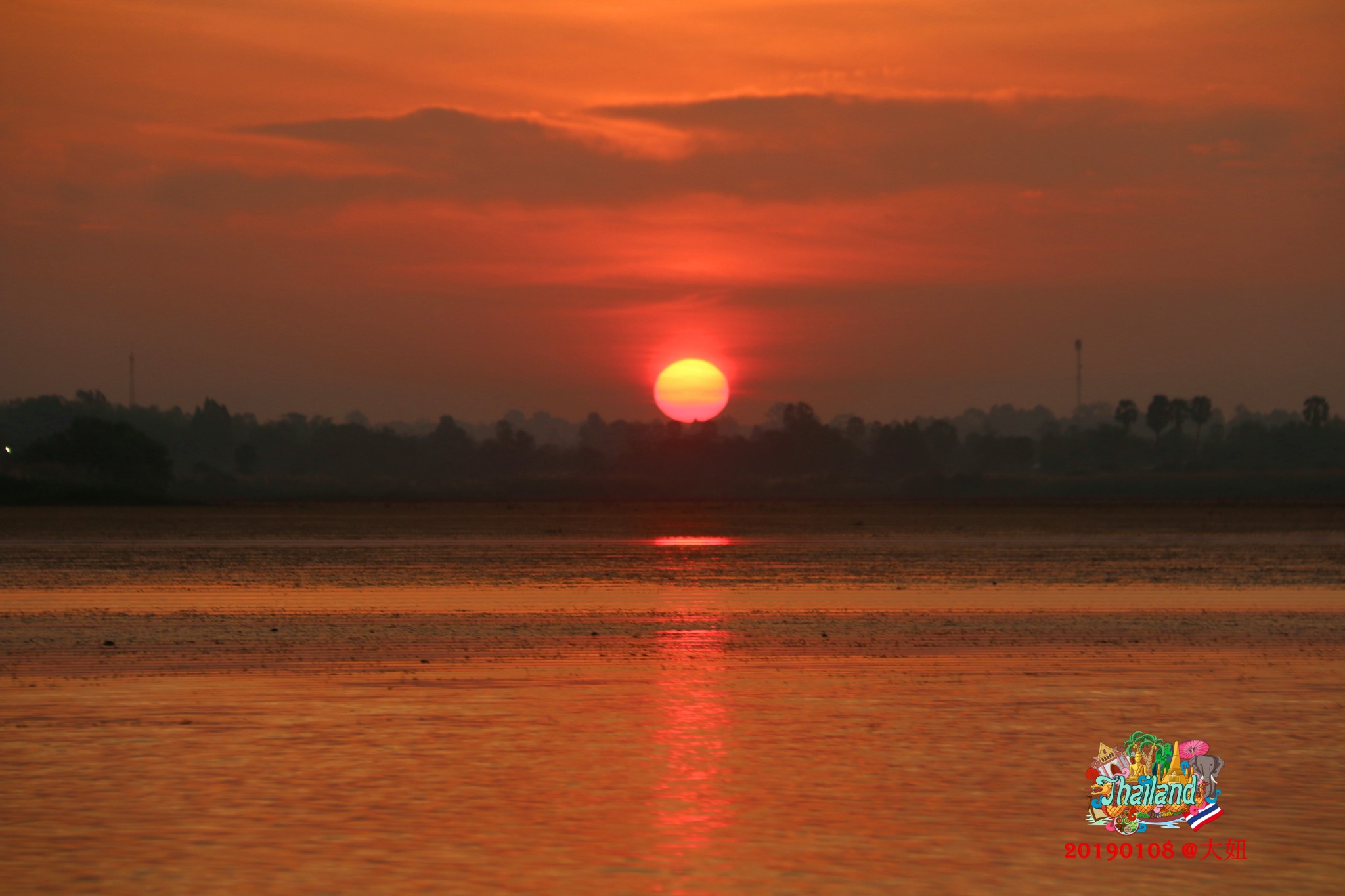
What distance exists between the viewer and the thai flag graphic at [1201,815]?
1296 centimetres

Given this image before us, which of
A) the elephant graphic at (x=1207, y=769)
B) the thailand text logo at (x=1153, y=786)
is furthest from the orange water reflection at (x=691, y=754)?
the elephant graphic at (x=1207, y=769)

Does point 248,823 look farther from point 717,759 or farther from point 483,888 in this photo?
point 717,759

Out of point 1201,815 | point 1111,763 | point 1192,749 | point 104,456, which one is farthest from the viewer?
point 104,456

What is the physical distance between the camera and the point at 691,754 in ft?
52.6

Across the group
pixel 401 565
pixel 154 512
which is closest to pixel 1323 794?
pixel 401 565

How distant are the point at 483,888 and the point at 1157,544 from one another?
61761 millimetres

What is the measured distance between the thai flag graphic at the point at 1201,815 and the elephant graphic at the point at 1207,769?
0.47 meters

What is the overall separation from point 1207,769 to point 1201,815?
1.39m

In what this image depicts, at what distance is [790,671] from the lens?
22.6 meters

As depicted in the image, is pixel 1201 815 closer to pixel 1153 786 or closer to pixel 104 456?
pixel 1153 786

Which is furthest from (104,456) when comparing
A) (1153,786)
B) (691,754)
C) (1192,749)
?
(1153,786)

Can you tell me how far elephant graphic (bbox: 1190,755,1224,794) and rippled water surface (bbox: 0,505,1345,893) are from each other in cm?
18

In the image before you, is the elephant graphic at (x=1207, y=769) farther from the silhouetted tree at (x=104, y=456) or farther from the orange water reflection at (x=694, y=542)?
the silhouetted tree at (x=104, y=456)

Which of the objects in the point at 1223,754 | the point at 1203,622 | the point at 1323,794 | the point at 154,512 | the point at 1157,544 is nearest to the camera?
the point at 1323,794
